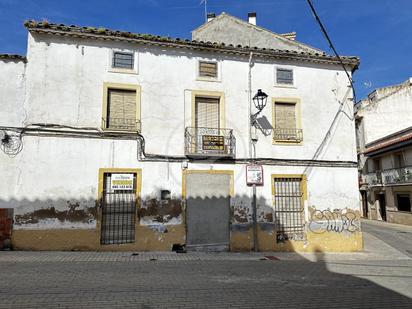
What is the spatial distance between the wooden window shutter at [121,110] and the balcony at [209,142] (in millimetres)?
1862

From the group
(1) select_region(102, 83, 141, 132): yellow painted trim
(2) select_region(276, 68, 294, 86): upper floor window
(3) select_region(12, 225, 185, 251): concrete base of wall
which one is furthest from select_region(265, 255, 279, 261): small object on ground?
(2) select_region(276, 68, 294, 86): upper floor window

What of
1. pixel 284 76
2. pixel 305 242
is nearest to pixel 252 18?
pixel 284 76

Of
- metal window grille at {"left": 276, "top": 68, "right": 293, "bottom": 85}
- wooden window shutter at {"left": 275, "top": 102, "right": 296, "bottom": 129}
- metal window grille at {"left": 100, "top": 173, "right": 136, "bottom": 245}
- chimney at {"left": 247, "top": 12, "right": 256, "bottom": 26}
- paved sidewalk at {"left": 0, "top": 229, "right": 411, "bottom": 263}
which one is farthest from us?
chimney at {"left": 247, "top": 12, "right": 256, "bottom": 26}

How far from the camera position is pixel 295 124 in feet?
40.2

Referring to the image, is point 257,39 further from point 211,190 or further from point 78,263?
point 78,263

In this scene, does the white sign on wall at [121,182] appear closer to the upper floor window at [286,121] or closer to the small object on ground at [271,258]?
the small object on ground at [271,258]

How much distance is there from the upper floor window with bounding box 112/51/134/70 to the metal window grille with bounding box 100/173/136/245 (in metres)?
3.56

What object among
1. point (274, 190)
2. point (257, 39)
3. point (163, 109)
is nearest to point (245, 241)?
point (274, 190)

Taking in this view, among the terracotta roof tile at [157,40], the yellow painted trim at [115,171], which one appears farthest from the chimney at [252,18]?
the yellow painted trim at [115,171]

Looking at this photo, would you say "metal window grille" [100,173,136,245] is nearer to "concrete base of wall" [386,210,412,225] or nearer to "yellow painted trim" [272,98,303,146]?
"yellow painted trim" [272,98,303,146]

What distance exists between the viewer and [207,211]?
36.0 ft

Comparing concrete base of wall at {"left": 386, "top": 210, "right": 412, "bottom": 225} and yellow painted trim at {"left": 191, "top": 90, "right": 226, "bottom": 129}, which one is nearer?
yellow painted trim at {"left": 191, "top": 90, "right": 226, "bottom": 129}

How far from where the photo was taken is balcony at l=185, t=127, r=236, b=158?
11.1 m

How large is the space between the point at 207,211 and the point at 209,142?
228 cm
